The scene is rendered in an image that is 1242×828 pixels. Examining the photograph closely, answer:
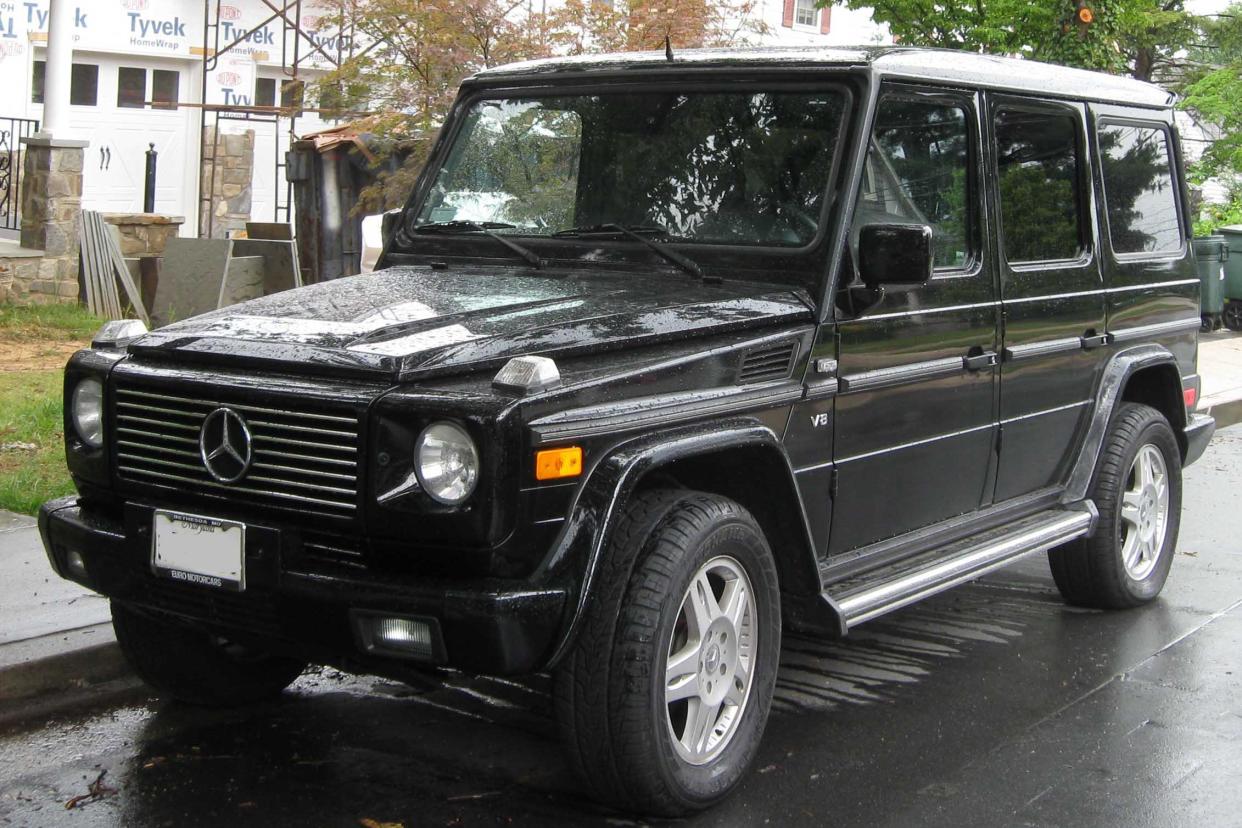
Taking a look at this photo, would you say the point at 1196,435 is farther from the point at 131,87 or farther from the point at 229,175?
the point at 131,87

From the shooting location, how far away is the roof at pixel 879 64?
4.92 meters

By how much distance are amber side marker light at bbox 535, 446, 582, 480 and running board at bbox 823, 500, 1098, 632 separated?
1105mm

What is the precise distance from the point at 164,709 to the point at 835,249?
2652 mm

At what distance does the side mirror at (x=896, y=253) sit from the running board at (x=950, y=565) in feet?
3.10

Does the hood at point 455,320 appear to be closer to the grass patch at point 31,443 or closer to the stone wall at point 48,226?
the grass patch at point 31,443

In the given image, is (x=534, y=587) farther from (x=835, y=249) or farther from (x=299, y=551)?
(x=835, y=249)

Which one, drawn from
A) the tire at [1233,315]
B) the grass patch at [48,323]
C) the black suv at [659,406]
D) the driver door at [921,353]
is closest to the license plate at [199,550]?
the black suv at [659,406]

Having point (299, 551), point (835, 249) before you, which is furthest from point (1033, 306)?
point (299, 551)

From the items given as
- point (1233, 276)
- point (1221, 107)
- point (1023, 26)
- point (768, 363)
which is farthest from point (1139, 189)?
point (1221, 107)

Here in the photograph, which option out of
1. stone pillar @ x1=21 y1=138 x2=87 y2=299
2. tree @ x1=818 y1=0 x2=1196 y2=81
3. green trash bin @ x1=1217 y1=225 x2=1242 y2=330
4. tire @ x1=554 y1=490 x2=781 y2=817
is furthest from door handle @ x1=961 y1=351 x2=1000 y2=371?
green trash bin @ x1=1217 y1=225 x2=1242 y2=330

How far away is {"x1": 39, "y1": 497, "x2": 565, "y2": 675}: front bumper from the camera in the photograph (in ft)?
11.5

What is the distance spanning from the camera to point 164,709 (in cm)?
498

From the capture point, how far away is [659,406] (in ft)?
13.0

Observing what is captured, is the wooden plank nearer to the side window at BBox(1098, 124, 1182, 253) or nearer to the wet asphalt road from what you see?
the wet asphalt road
